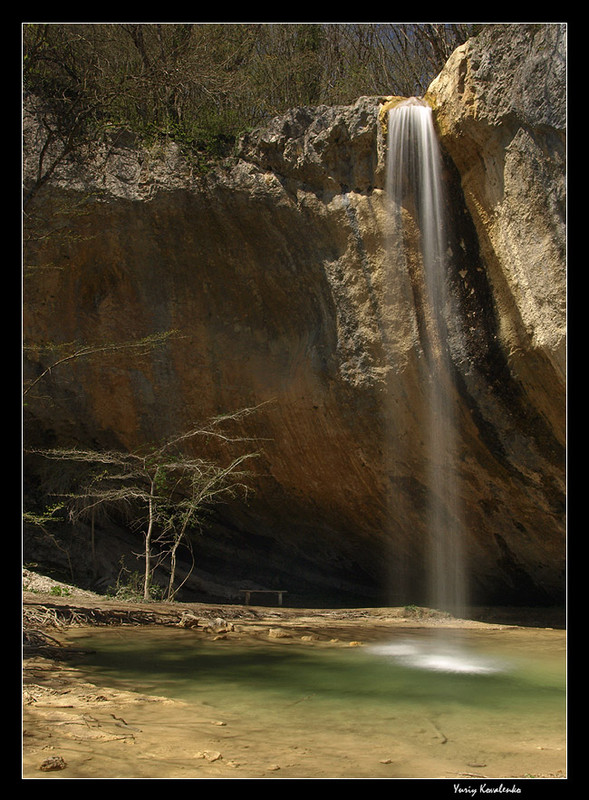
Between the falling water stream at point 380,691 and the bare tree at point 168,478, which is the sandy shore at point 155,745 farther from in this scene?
the bare tree at point 168,478

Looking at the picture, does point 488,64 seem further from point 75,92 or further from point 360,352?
point 75,92

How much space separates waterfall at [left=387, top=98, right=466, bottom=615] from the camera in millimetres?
9266

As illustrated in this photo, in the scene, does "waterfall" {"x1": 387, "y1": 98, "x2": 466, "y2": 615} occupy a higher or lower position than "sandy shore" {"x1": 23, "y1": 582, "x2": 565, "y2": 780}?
higher

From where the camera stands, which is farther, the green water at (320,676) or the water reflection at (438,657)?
the water reflection at (438,657)

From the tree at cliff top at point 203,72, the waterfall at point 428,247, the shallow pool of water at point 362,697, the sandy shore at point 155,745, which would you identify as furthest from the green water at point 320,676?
the tree at cliff top at point 203,72

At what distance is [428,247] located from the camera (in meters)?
9.54

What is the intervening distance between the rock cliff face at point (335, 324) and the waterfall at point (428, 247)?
152 mm

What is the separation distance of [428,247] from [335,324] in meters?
1.74

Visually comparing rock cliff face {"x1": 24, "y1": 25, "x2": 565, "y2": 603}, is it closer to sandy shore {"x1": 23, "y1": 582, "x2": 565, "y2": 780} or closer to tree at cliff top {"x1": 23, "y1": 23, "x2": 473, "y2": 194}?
tree at cliff top {"x1": 23, "y1": 23, "x2": 473, "y2": 194}

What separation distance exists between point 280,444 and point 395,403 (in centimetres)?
229

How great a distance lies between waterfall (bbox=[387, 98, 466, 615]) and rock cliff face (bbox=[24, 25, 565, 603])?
0.15 meters

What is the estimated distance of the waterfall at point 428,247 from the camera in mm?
9266

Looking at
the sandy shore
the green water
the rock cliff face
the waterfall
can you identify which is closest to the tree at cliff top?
the rock cliff face

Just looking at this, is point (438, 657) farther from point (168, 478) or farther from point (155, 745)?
point (168, 478)
